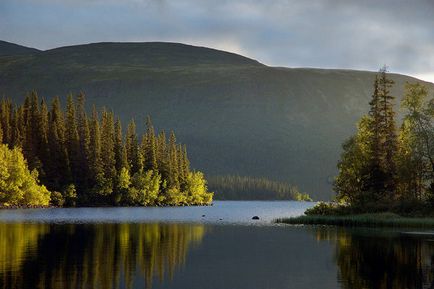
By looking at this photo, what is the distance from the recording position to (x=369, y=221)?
3558 inches

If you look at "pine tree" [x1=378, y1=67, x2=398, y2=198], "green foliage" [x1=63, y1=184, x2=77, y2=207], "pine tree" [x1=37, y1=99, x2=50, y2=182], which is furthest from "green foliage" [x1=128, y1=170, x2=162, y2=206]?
"pine tree" [x1=378, y1=67, x2=398, y2=198]

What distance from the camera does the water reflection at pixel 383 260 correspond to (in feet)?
136

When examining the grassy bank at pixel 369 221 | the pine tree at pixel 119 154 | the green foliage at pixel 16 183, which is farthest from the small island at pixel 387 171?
the pine tree at pixel 119 154

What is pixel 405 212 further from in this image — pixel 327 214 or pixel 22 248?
pixel 22 248

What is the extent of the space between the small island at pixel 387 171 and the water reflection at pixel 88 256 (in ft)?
94.1

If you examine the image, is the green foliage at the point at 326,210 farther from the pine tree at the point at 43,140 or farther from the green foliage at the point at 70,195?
the pine tree at the point at 43,140

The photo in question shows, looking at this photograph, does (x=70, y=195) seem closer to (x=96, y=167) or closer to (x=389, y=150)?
(x=96, y=167)

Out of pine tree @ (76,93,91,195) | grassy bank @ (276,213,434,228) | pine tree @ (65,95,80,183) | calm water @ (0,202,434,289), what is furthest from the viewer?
pine tree @ (76,93,91,195)

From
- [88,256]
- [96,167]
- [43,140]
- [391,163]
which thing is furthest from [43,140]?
[88,256]

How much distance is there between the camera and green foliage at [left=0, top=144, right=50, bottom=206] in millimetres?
145875

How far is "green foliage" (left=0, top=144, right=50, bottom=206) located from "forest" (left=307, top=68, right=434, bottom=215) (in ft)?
211

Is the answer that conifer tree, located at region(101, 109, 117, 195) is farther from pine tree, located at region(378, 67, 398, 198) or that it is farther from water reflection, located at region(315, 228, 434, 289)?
water reflection, located at region(315, 228, 434, 289)

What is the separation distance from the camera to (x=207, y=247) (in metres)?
62.5

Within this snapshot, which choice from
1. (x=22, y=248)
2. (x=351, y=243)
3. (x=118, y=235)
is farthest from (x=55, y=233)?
(x=351, y=243)
